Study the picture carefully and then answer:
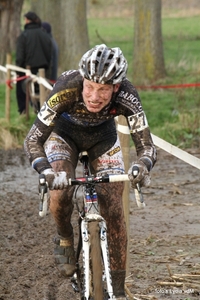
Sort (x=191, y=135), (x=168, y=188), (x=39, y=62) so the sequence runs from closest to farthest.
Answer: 1. (x=168, y=188)
2. (x=191, y=135)
3. (x=39, y=62)

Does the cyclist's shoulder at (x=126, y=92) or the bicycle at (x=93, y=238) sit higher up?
the cyclist's shoulder at (x=126, y=92)

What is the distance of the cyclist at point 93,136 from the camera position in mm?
5586

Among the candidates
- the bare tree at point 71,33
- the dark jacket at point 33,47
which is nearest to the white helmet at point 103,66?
the dark jacket at point 33,47

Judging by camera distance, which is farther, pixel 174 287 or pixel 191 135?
pixel 191 135

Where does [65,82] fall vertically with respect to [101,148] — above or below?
above

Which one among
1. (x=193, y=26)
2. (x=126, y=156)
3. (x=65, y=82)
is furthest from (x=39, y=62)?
(x=193, y=26)

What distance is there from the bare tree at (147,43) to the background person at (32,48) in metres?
5.37

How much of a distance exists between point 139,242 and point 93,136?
2618mm

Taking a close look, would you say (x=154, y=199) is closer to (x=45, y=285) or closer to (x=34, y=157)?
(x=45, y=285)

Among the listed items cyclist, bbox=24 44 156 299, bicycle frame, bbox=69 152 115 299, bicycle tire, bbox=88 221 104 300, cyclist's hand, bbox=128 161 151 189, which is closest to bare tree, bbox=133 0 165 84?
cyclist, bbox=24 44 156 299

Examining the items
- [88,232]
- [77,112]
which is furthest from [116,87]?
[88,232]

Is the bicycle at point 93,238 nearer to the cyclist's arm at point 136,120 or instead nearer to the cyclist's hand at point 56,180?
the cyclist's hand at point 56,180

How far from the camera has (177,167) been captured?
12.9 m

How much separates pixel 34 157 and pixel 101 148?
25.6 inches
